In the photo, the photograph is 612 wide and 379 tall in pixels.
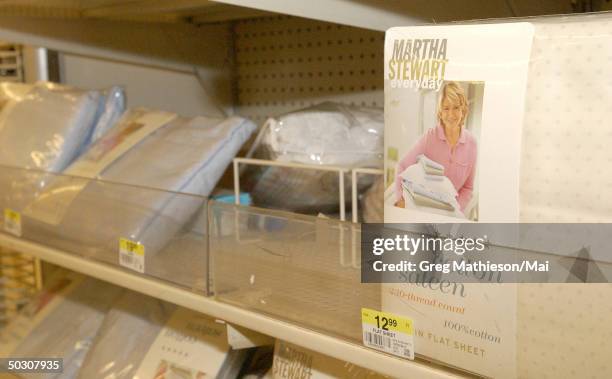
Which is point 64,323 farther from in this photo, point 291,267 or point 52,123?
point 291,267

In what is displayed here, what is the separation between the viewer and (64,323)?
1.45m

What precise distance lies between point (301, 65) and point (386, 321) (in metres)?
0.96

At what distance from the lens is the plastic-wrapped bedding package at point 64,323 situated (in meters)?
1.37

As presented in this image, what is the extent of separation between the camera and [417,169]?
0.65 m

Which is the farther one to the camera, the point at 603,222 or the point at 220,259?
the point at 220,259

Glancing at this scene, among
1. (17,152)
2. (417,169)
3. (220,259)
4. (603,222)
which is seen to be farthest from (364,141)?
(17,152)

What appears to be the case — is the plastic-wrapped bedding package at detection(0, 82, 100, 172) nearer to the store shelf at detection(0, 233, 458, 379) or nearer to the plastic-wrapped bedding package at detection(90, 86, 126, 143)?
the plastic-wrapped bedding package at detection(90, 86, 126, 143)

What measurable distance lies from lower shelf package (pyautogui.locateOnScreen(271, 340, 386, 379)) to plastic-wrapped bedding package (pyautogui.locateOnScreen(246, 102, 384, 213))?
276 mm

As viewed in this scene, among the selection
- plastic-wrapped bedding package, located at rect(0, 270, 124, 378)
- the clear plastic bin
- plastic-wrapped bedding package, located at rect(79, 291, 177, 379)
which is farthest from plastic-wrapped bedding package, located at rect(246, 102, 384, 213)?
plastic-wrapped bedding package, located at rect(0, 270, 124, 378)

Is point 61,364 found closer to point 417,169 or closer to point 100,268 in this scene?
point 100,268

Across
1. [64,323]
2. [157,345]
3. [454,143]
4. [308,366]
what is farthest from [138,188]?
[454,143]

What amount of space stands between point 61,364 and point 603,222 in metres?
1.15

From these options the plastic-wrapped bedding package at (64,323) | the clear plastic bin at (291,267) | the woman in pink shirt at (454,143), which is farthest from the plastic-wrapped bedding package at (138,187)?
the woman in pink shirt at (454,143)

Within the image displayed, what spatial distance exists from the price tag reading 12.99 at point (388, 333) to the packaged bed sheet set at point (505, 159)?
0.01 metres
